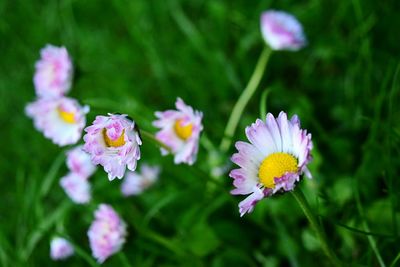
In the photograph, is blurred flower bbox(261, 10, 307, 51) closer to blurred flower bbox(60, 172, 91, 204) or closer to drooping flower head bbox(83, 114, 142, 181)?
blurred flower bbox(60, 172, 91, 204)

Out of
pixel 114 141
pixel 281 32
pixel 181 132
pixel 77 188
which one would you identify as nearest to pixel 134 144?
pixel 114 141

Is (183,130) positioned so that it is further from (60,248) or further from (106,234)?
(60,248)

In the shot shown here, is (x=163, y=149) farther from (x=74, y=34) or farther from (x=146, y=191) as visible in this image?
(x=74, y=34)

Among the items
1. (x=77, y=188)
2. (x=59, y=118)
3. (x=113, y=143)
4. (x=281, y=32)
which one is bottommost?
(x=77, y=188)

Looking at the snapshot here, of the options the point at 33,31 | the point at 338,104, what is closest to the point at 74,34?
the point at 33,31

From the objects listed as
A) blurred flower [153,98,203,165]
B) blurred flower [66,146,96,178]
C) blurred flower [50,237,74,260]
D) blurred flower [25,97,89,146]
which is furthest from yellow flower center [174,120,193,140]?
blurred flower [50,237,74,260]

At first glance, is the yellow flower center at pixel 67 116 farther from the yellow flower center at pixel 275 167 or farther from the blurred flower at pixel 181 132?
the yellow flower center at pixel 275 167
